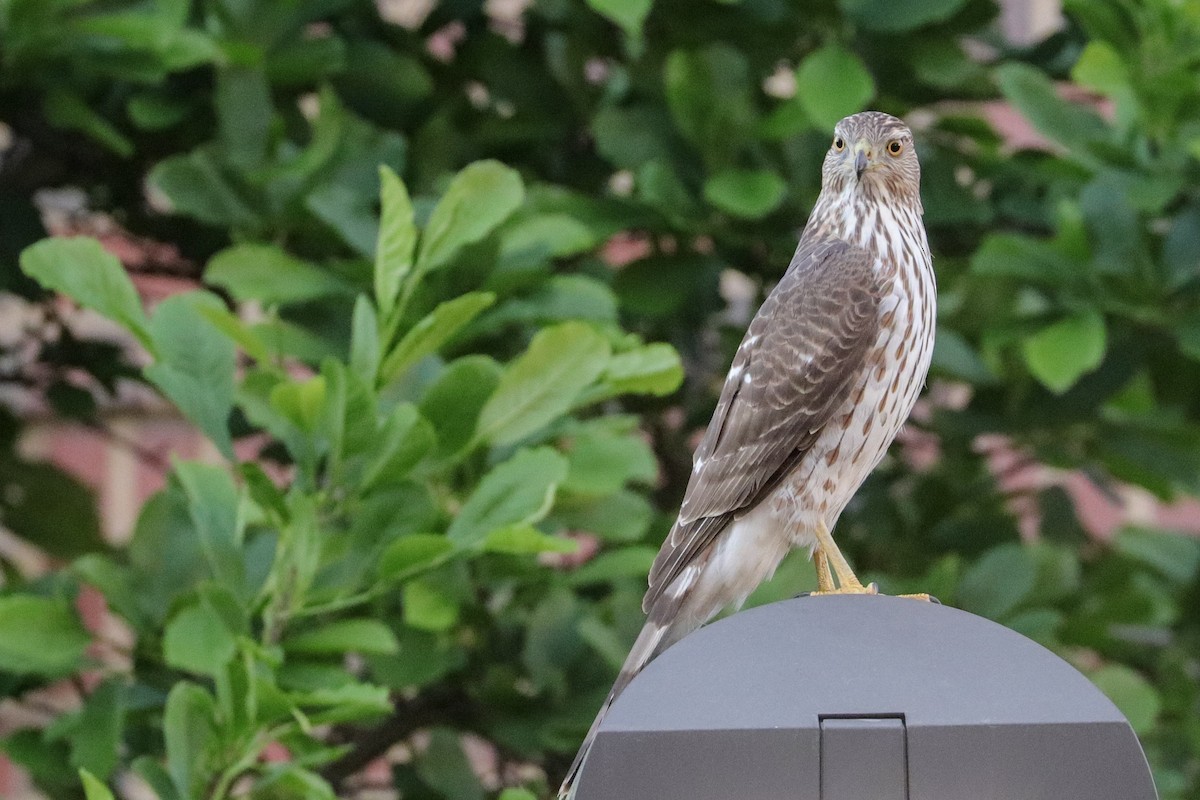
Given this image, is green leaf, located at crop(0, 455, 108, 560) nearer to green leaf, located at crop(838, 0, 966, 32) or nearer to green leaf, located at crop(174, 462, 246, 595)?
green leaf, located at crop(174, 462, 246, 595)

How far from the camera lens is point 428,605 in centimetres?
262

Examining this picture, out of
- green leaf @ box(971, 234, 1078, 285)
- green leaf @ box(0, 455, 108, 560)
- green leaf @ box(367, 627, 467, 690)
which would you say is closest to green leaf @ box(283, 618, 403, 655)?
green leaf @ box(367, 627, 467, 690)

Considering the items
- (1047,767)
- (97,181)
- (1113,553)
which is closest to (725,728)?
(1047,767)

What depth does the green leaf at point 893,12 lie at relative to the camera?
3.03 metres

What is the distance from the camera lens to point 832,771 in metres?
1.33

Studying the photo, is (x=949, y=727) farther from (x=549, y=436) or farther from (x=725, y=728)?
(x=549, y=436)

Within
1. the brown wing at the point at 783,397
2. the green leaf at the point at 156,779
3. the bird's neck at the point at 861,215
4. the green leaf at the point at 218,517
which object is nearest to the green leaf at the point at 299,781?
the green leaf at the point at 156,779

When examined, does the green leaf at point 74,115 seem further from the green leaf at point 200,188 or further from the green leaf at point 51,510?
the green leaf at point 51,510

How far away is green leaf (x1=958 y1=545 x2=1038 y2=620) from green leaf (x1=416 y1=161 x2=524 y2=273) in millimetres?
1402

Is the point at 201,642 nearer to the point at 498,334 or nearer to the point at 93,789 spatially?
the point at 93,789

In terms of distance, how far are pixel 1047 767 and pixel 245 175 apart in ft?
7.05

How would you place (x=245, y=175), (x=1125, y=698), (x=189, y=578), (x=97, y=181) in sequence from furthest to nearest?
(x=97, y=181)
(x=1125, y=698)
(x=245, y=175)
(x=189, y=578)

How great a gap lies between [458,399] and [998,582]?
1420 millimetres

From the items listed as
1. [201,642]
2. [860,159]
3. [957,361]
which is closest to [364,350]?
[201,642]
